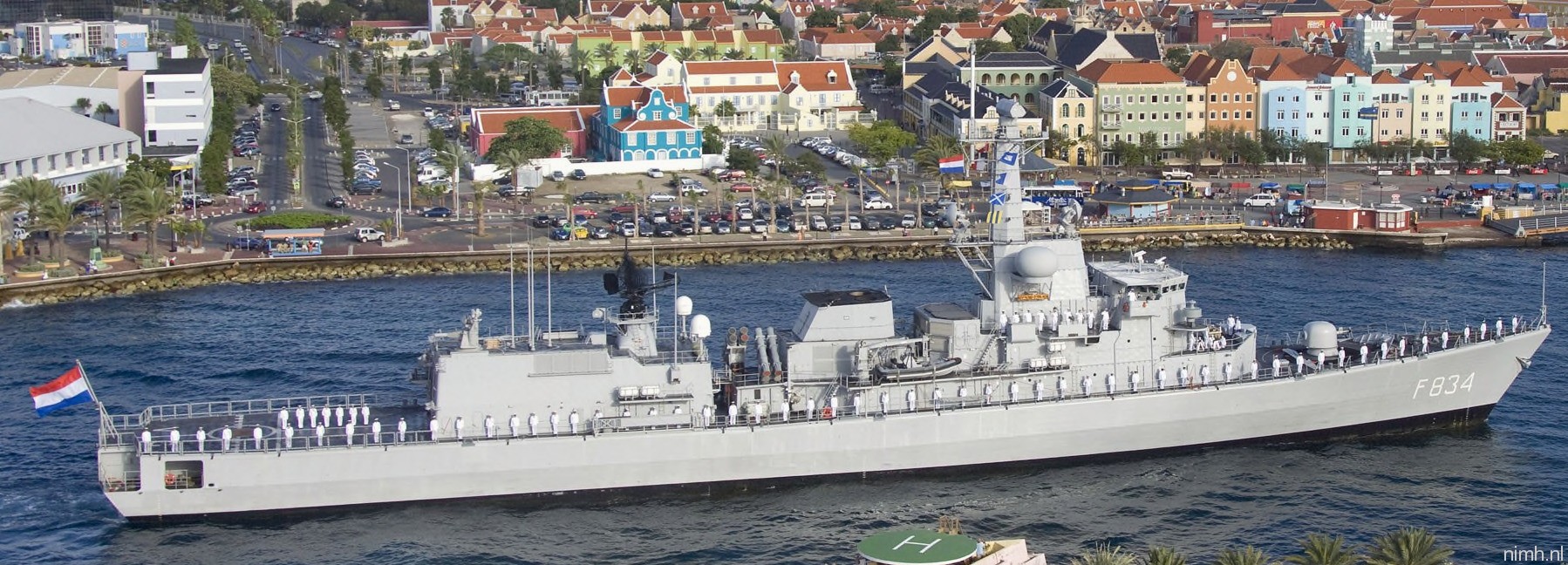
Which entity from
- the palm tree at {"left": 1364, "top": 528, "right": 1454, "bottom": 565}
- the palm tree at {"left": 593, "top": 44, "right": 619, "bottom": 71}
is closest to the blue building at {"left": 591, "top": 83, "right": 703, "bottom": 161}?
the palm tree at {"left": 593, "top": 44, "right": 619, "bottom": 71}

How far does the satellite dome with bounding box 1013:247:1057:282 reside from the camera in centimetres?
3825

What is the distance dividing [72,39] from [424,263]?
230 ft

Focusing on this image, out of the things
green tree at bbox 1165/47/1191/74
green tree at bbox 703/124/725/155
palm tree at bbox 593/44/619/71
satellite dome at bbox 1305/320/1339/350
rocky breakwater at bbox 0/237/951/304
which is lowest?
satellite dome at bbox 1305/320/1339/350

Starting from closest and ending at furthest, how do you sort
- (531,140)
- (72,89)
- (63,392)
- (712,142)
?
(63,392) < (531,140) < (712,142) < (72,89)

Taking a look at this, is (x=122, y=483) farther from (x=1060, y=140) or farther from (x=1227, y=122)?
(x=1227, y=122)

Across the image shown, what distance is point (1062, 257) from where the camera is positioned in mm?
39656

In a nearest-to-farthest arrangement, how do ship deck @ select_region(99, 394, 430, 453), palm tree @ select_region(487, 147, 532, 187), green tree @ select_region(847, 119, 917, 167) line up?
1. ship deck @ select_region(99, 394, 430, 453)
2. palm tree @ select_region(487, 147, 532, 187)
3. green tree @ select_region(847, 119, 917, 167)

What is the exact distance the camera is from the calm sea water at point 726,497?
33.8 meters

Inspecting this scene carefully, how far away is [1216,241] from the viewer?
6488 centimetres

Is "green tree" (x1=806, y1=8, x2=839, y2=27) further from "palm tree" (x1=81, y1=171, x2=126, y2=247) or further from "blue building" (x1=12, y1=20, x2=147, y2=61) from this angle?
"palm tree" (x1=81, y1=171, x2=126, y2=247)

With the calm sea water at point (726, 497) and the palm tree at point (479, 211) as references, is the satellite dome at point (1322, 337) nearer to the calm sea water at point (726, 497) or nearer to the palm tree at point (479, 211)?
the calm sea water at point (726, 497)

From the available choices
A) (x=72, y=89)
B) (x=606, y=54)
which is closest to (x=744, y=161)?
(x=72, y=89)

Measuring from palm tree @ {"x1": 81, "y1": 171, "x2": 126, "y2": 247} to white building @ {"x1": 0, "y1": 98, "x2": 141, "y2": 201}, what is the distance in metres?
5.68

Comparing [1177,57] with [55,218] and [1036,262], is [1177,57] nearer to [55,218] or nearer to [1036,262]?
[55,218]
